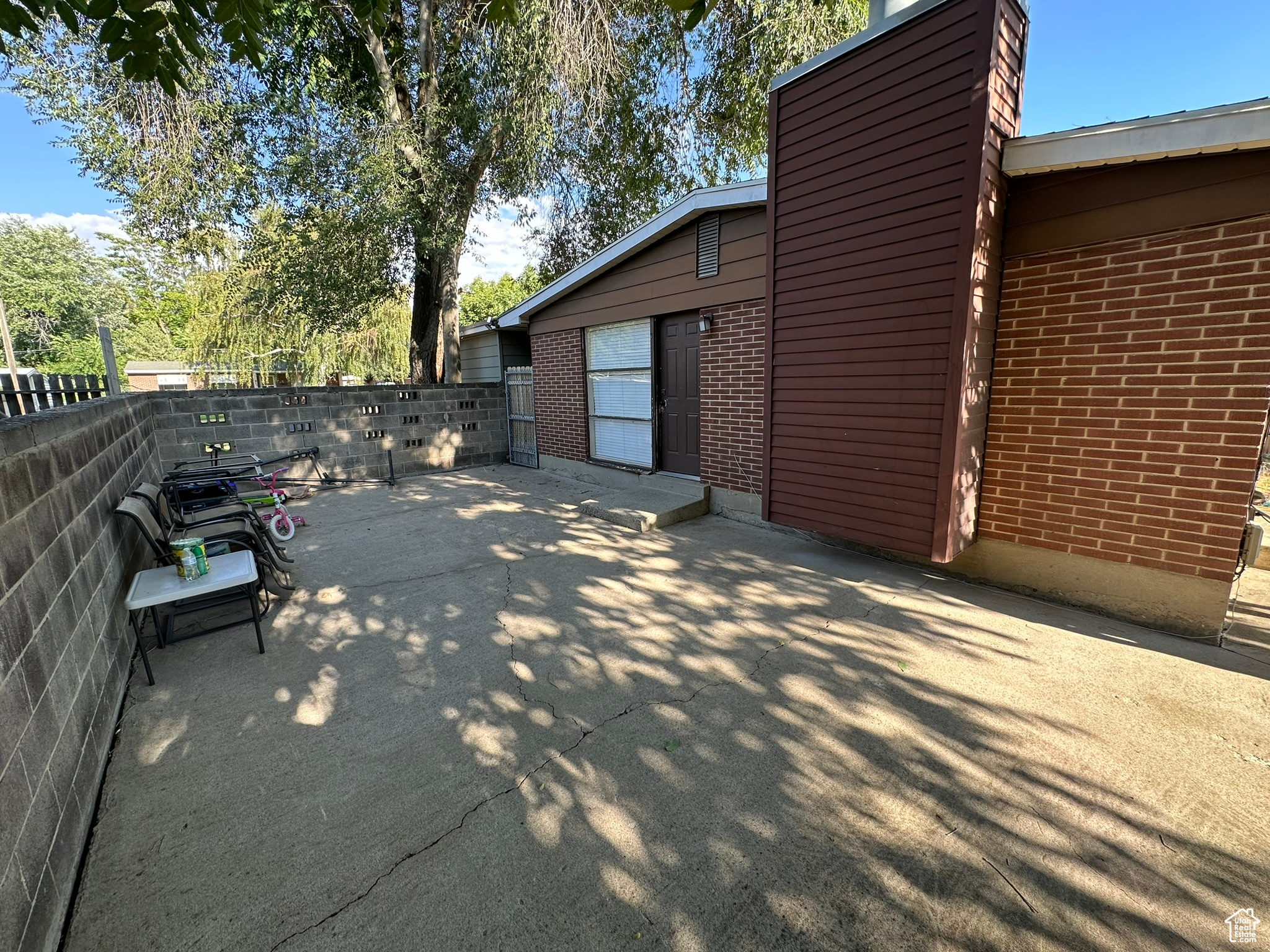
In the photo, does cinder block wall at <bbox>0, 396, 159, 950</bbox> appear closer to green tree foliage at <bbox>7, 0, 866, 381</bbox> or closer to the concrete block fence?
the concrete block fence

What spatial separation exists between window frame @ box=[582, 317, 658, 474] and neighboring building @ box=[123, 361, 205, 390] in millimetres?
25716

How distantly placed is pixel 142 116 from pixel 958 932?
1172 cm

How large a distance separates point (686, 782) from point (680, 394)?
4.74 m

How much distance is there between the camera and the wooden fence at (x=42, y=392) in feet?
7.32

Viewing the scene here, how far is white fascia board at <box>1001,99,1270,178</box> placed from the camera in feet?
8.66

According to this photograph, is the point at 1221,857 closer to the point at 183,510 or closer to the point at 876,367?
the point at 876,367

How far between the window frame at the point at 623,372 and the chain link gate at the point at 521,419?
163 centimetres

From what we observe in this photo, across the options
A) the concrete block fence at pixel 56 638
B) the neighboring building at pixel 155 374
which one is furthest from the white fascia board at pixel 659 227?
the neighboring building at pixel 155 374

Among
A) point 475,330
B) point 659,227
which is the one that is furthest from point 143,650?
point 475,330

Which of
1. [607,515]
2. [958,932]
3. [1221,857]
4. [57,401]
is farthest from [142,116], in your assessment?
[1221,857]

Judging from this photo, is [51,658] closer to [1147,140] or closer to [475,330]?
[1147,140]

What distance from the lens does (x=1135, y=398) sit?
326 cm

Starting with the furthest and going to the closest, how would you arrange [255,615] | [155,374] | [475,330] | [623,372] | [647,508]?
1. [155,374]
2. [475,330]
3. [623,372]
4. [647,508]
5. [255,615]

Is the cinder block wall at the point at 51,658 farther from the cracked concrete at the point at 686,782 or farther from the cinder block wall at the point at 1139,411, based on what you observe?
the cinder block wall at the point at 1139,411
